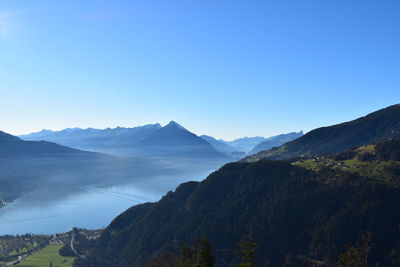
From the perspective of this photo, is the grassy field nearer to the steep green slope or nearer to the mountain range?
the mountain range

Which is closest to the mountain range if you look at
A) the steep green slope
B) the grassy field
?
the steep green slope

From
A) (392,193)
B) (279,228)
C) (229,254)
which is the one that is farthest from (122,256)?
(392,193)

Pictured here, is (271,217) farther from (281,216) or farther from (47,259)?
(47,259)

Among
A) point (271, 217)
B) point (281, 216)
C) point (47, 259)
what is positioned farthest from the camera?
point (47, 259)

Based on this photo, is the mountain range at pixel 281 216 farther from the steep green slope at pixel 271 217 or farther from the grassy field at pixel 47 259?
the grassy field at pixel 47 259

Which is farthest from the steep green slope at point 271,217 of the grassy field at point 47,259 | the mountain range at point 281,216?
the grassy field at point 47,259

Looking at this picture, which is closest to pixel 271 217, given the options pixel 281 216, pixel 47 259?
pixel 281 216
